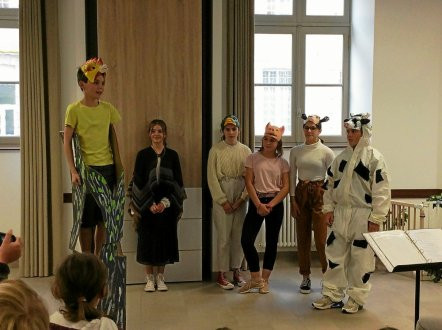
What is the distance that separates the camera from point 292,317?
3.84 m

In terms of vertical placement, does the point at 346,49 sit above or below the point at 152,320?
above

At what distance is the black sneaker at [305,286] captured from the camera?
4422mm

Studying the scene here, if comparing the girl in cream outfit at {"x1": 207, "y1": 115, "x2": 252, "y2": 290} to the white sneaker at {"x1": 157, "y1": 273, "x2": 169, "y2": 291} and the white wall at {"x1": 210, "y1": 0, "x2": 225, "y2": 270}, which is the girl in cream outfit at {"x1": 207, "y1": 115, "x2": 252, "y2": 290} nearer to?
the white wall at {"x1": 210, "y1": 0, "x2": 225, "y2": 270}

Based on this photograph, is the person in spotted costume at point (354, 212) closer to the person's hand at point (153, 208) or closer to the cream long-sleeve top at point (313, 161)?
the cream long-sleeve top at point (313, 161)

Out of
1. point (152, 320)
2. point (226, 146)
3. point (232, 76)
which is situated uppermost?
point (232, 76)

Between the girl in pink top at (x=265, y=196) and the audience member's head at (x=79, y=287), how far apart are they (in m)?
2.52

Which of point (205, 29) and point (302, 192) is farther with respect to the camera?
point (205, 29)

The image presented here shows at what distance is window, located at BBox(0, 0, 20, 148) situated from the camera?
521 centimetres

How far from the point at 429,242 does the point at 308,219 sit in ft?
5.15

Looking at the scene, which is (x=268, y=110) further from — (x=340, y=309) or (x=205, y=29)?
(x=340, y=309)

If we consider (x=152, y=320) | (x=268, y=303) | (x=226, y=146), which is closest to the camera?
(x=152, y=320)

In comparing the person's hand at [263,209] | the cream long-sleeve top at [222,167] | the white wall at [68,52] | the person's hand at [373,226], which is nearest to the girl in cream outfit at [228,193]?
the cream long-sleeve top at [222,167]

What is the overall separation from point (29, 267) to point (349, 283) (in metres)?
2.78

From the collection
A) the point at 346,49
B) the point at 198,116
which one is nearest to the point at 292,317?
the point at 198,116
